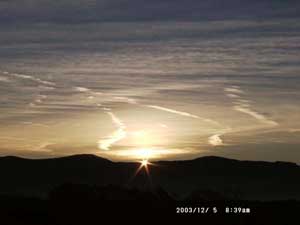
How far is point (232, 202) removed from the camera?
7681 cm

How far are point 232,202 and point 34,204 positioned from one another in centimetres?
2141

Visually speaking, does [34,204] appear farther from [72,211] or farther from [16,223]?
[16,223]

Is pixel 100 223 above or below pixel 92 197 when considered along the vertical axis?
below

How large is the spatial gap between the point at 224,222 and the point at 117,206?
11.8m

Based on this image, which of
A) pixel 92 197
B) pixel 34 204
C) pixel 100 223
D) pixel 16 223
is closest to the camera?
pixel 16 223

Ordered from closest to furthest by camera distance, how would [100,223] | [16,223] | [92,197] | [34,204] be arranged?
[16,223]
[100,223]
[34,204]
[92,197]

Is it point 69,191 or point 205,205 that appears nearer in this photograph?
point 205,205

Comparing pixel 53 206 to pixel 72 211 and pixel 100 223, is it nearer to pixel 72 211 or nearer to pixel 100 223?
pixel 72 211

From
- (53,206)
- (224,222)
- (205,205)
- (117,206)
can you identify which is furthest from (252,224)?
(53,206)

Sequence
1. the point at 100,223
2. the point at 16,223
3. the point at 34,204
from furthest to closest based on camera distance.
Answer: the point at 34,204 → the point at 100,223 → the point at 16,223

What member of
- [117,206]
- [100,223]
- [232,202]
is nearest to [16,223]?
[100,223]

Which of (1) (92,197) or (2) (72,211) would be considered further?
(1) (92,197)

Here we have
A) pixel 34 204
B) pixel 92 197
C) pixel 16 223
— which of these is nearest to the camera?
pixel 16 223

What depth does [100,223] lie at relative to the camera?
65.9 m
